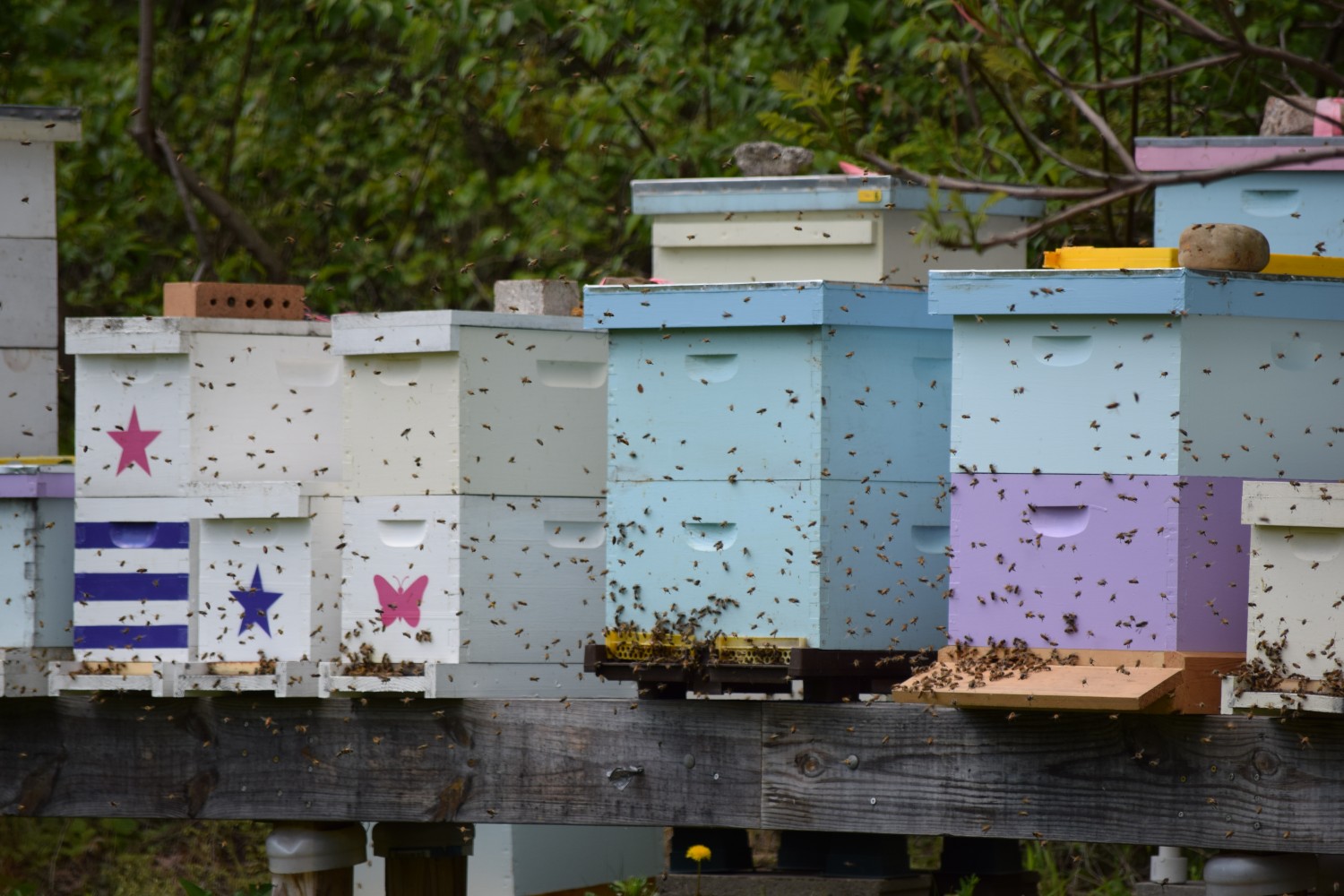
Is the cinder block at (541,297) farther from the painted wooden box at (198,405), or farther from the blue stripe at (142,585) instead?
the blue stripe at (142,585)

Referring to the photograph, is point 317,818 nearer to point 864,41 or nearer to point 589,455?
point 589,455

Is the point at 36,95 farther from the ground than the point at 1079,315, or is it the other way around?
the point at 36,95

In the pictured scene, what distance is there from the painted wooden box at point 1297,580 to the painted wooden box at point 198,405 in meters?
3.02

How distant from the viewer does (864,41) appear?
32.3 ft

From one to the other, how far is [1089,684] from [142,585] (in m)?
3.14

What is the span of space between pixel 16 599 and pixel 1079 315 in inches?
144

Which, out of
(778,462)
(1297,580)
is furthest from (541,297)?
(1297,580)

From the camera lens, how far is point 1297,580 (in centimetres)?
446

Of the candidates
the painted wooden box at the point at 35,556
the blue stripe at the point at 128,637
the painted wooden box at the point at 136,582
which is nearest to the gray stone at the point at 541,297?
the painted wooden box at the point at 136,582

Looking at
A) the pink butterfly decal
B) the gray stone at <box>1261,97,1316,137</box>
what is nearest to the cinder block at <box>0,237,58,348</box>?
the pink butterfly decal

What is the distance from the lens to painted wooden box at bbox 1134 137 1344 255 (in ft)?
19.7

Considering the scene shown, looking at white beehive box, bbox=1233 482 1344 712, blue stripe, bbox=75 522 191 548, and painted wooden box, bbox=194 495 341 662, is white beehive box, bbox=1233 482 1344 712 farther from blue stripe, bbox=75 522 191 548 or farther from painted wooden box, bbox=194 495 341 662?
blue stripe, bbox=75 522 191 548

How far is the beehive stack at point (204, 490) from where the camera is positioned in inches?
233

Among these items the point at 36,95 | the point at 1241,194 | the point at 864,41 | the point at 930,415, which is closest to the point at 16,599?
the point at 930,415
